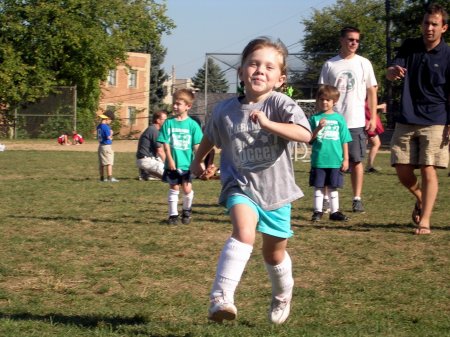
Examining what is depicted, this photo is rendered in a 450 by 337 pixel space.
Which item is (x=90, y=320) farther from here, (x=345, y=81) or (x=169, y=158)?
(x=345, y=81)

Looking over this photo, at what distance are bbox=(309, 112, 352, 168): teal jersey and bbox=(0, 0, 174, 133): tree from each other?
1508 inches

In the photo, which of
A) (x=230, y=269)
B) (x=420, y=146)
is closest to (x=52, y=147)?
(x=420, y=146)

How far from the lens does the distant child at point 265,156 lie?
4.50 meters

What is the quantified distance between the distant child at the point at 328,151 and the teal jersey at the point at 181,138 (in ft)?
4.42

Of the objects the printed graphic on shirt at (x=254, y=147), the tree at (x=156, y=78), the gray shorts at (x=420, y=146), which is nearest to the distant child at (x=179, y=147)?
the gray shorts at (x=420, y=146)

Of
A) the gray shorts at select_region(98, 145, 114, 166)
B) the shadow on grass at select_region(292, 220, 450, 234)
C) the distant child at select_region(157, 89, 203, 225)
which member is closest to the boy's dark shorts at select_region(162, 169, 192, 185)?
the distant child at select_region(157, 89, 203, 225)

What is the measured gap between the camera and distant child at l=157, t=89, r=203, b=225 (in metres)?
9.42

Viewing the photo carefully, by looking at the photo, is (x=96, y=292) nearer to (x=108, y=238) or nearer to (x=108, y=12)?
(x=108, y=238)

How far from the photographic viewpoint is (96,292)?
18.5ft

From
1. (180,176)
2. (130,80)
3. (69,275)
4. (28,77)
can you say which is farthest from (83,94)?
(69,275)

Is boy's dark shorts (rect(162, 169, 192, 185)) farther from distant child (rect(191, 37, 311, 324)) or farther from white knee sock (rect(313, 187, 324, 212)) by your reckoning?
distant child (rect(191, 37, 311, 324))

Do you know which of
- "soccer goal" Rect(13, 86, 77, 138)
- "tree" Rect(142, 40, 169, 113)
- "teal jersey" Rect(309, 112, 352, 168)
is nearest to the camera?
"teal jersey" Rect(309, 112, 352, 168)

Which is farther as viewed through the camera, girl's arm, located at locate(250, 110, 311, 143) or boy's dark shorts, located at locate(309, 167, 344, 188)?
boy's dark shorts, located at locate(309, 167, 344, 188)

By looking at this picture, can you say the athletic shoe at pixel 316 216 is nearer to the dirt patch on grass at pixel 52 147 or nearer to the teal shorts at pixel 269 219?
the teal shorts at pixel 269 219
